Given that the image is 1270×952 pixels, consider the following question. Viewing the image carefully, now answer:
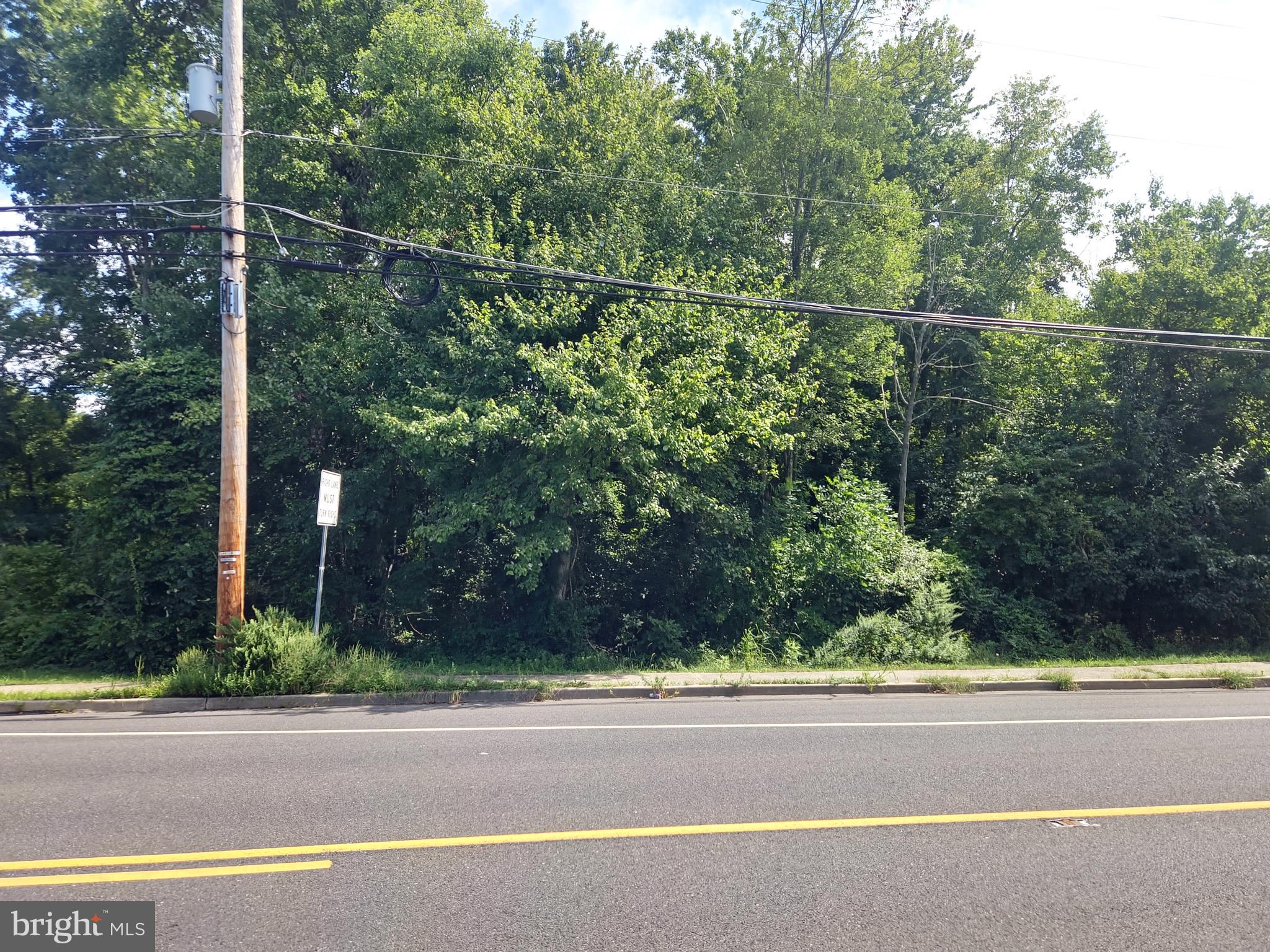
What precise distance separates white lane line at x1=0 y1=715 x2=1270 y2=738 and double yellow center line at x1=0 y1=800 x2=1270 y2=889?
2.92m

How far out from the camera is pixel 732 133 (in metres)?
18.7

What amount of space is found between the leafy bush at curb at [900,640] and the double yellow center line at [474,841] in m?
7.30

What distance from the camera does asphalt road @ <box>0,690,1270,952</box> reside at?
386 centimetres

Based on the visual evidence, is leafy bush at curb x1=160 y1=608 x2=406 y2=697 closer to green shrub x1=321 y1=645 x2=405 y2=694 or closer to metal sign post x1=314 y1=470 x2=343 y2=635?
green shrub x1=321 y1=645 x2=405 y2=694

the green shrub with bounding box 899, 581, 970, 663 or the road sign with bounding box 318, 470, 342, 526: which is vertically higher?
the road sign with bounding box 318, 470, 342, 526

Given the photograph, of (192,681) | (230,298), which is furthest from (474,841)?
(230,298)

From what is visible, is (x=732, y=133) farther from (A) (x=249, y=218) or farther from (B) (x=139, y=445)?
(B) (x=139, y=445)

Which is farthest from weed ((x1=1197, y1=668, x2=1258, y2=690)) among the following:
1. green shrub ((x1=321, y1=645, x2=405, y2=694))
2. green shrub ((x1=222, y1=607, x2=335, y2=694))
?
green shrub ((x1=222, y1=607, x2=335, y2=694))

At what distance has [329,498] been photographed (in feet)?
34.8

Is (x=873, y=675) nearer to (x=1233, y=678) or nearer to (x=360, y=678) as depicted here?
(x=1233, y=678)

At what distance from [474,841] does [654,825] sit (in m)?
1.20

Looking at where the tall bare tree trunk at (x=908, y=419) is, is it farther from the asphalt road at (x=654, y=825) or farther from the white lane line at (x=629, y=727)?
the asphalt road at (x=654, y=825)

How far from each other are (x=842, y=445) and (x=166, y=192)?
16069mm

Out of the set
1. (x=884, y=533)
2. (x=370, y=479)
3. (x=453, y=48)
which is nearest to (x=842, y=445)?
(x=884, y=533)
